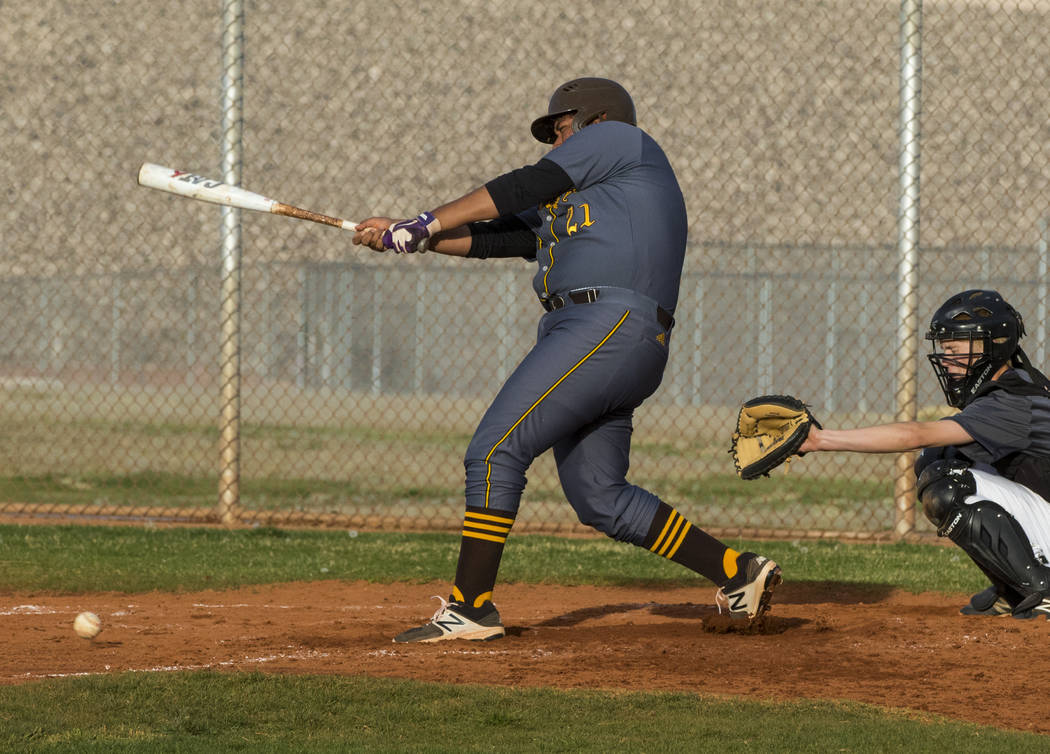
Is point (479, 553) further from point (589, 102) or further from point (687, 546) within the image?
point (589, 102)

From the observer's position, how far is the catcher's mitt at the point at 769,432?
5000 mm

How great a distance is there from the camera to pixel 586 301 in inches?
212

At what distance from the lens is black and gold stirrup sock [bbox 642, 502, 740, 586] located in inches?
221

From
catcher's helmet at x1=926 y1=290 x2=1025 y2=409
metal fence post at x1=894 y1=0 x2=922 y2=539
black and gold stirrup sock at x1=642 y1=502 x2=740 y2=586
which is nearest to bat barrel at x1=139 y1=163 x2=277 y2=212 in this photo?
black and gold stirrup sock at x1=642 y1=502 x2=740 y2=586

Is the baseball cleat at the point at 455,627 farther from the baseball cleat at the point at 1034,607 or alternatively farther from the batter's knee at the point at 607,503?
the baseball cleat at the point at 1034,607

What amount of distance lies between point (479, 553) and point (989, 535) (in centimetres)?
204

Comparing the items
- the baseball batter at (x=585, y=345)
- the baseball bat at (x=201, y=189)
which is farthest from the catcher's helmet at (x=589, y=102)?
the baseball bat at (x=201, y=189)

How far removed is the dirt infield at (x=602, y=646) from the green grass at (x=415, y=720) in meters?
0.24

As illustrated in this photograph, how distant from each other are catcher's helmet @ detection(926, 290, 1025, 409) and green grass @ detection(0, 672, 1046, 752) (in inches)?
73.0

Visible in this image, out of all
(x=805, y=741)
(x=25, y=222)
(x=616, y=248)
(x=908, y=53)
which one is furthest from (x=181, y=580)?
→ (x=25, y=222)

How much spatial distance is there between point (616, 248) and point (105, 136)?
42.6 meters

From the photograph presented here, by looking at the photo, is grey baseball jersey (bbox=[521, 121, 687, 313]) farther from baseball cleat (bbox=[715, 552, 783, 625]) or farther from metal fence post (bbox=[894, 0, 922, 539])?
metal fence post (bbox=[894, 0, 922, 539])

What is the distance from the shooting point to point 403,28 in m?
44.1

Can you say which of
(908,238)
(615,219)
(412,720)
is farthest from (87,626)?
(908,238)
